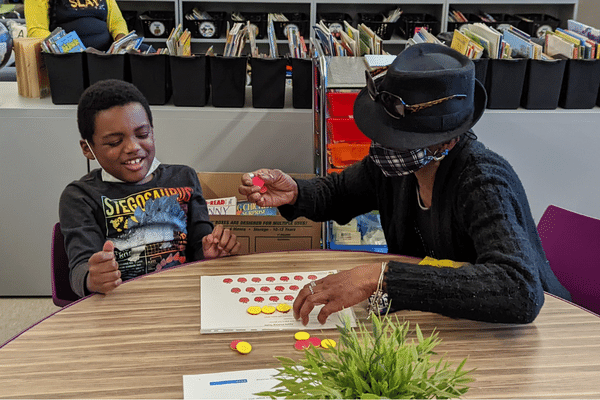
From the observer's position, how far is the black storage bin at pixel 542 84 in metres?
2.76

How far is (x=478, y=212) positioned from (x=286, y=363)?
67 cm

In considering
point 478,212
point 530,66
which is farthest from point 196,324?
point 530,66

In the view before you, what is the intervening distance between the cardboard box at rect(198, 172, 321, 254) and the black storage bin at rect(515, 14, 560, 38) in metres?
2.98

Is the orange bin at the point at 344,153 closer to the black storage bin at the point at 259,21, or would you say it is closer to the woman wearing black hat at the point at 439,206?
the woman wearing black hat at the point at 439,206

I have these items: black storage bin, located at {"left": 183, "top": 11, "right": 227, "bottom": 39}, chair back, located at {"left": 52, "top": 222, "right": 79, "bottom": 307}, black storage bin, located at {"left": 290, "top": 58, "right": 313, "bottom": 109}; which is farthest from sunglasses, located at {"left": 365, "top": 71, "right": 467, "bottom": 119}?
black storage bin, located at {"left": 183, "top": 11, "right": 227, "bottom": 39}

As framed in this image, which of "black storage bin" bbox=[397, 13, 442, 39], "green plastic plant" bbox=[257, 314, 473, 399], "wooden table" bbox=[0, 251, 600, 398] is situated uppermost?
"black storage bin" bbox=[397, 13, 442, 39]

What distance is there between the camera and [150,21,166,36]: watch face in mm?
4824

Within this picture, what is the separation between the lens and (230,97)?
109 inches

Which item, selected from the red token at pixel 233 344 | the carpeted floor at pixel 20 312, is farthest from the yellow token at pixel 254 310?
the carpeted floor at pixel 20 312

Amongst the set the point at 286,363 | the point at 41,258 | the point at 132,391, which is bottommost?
the point at 41,258

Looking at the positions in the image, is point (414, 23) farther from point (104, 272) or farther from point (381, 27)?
point (104, 272)

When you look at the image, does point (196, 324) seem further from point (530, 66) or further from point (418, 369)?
point (530, 66)

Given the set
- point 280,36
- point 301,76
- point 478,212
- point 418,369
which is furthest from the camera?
point 280,36

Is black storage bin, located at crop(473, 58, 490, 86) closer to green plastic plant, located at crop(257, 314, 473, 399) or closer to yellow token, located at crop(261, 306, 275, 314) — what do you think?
yellow token, located at crop(261, 306, 275, 314)
